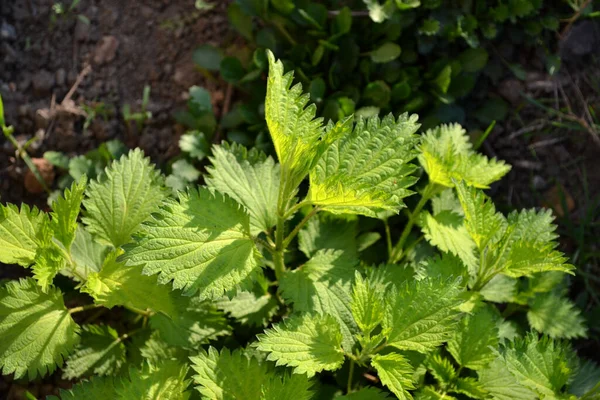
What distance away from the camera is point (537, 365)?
166cm

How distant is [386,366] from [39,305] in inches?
39.9

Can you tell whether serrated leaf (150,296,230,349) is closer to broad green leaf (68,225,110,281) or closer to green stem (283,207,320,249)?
broad green leaf (68,225,110,281)

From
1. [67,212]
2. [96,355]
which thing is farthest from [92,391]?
[67,212]

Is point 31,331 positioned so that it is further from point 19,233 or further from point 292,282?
point 292,282

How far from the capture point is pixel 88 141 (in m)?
2.45

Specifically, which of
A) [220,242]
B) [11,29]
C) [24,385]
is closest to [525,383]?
[220,242]

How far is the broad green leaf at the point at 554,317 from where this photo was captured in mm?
2004

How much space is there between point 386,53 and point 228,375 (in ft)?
4.61

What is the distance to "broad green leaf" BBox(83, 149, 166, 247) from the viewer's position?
1.79 meters

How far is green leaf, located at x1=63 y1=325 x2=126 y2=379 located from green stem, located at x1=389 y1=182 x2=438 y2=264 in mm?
986

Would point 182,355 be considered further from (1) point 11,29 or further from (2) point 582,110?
(2) point 582,110

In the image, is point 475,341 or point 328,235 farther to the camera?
point 328,235

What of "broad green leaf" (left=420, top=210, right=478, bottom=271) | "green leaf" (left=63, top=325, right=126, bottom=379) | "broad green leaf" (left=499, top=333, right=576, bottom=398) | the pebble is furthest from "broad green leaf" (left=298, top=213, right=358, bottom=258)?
the pebble

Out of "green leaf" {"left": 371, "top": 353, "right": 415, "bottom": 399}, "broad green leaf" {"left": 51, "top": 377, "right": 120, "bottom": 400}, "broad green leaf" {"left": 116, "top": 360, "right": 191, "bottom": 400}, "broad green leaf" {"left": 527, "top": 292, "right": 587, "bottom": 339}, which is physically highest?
"green leaf" {"left": 371, "top": 353, "right": 415, "bottom": 399}
